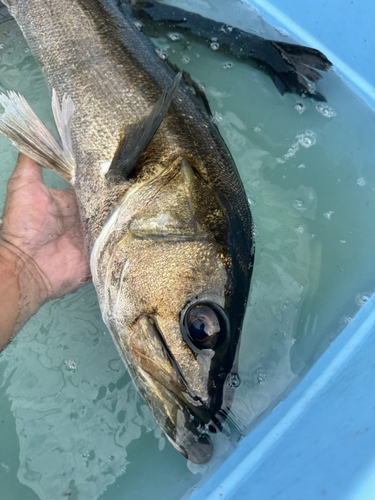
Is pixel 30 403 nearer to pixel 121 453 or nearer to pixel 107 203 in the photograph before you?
pixel 121 453

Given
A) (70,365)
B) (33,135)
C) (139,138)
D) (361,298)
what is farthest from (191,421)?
(33,135)

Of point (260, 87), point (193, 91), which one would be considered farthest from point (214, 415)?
point (260, 87)

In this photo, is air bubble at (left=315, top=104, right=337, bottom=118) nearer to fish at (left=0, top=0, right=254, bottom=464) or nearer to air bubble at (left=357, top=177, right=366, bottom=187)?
air bubble at (left=357, top=177, right=366, bottom=187)

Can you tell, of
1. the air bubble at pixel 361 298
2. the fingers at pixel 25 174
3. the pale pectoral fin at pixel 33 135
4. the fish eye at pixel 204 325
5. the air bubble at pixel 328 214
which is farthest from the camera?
the air bubble at pixel 328 214

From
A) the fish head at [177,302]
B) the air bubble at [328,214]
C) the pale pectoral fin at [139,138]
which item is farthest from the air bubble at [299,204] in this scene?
the pale pectoral fin at [139,138]

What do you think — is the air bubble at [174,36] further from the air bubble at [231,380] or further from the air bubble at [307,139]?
the air bubble at [231,380]

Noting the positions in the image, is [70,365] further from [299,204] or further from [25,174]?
[299,204]
